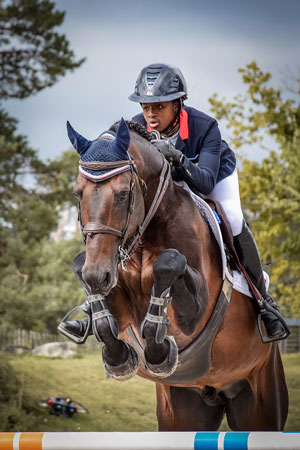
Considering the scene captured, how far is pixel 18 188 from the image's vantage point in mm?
11008

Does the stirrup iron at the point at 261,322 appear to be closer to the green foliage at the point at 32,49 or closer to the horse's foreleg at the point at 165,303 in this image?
the horse's foreleg at the point at 165,303

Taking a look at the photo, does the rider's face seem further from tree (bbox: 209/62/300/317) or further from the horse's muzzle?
tree (bbox: 209/62/300/317)

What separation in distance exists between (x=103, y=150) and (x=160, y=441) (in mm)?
1357

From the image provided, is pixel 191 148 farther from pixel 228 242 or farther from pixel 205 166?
pixel 228 242

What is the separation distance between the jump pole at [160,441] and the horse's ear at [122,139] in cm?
132

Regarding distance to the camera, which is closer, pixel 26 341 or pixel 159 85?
pixel 159 85

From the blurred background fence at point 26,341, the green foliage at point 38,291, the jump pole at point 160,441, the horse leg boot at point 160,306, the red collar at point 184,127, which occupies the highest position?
the red collar at point 184,127

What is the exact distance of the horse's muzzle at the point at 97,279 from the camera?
286 cm

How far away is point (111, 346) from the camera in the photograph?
10.8 feet

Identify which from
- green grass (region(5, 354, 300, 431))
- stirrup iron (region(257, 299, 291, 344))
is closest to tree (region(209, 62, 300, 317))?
green grass (region(5, 354, 300, 431))

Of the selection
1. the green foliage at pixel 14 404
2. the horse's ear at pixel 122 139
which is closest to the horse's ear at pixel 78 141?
the horse's ear at pixel 122 139

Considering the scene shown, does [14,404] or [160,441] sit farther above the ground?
[160,441]

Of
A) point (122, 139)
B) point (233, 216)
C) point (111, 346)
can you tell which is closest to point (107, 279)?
point (111, 346)

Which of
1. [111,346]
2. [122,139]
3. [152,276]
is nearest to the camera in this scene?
[122,139]
